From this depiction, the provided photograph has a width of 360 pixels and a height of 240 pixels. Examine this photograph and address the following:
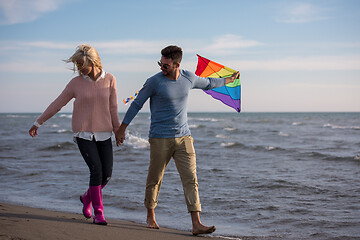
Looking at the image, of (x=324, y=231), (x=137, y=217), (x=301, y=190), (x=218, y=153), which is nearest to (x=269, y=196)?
(x=301, y=190)

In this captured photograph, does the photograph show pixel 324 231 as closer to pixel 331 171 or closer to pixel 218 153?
pixel 331 171

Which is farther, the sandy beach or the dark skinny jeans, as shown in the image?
the dark skinny jeans

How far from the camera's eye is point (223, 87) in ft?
16.2

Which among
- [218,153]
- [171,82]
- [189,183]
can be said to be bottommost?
[218,153]

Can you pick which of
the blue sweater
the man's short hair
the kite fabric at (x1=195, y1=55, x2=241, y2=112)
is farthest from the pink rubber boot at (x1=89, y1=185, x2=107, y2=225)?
the kite fabric at (x1=195, y1=55, x2=241, y2=112)

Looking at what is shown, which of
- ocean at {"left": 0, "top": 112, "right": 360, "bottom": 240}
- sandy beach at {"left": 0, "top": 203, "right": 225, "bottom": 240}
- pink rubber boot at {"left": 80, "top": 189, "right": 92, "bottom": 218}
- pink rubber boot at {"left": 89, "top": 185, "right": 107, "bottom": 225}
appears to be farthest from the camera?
ocean at {"left": 0, "top": 112, "right": 360, "bottom": 240}

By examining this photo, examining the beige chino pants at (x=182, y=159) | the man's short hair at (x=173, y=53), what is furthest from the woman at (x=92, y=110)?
the man's short hair at (x=173, y=53)

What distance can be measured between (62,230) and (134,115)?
1.27 metres

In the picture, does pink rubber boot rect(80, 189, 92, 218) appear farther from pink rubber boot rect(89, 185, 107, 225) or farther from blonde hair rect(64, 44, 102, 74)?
blonde hair rect(64, 44, 102, 74)

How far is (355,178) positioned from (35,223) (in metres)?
6.89

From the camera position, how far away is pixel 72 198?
21.3ft

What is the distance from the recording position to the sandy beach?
11.4 feet

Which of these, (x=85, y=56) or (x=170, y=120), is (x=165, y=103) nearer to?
(x=170, y=120)

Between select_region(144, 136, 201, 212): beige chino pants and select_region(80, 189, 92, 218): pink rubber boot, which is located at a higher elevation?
select_region(144, 136, 201, 212): beige chino pants
